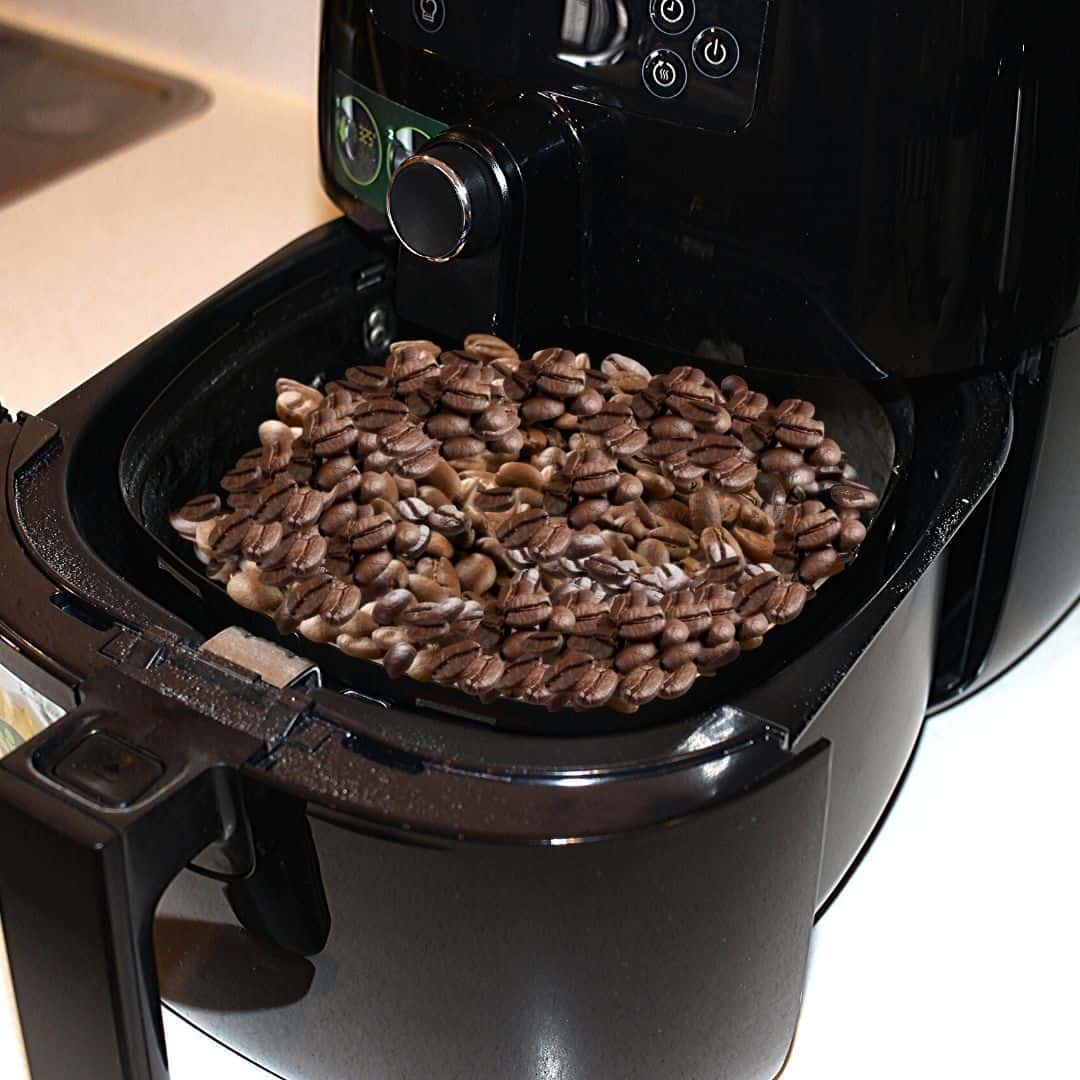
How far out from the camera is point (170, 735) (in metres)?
0.47

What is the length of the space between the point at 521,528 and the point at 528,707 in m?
0.09

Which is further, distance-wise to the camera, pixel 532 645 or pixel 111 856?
pixel 532 645

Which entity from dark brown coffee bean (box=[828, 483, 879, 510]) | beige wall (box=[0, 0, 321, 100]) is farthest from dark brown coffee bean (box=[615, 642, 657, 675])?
beige wall (box=[0, 0, 321, 100])

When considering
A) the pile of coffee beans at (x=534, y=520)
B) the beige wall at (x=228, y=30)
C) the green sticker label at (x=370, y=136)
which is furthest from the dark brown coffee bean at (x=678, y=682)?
the beige wall at (x=228, y=30)

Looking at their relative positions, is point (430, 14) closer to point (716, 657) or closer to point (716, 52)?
point (716, 52)

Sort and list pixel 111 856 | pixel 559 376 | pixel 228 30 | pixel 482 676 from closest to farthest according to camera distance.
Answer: pixel 111 856, pixel 482 676, pixel 559 376, pixel 228 30

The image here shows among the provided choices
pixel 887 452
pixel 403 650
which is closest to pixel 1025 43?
pixel 887 452

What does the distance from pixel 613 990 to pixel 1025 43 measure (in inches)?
12.1

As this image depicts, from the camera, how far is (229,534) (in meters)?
0.60

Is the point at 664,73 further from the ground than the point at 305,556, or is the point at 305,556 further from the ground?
the point at 664,73

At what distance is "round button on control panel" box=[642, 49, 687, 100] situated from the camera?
22.0 inches

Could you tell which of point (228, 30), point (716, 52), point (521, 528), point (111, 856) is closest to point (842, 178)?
point (716, 52)

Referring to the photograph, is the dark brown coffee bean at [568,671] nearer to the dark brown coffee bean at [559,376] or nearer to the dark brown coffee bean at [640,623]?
the dark brown coffee bean at [640,623]

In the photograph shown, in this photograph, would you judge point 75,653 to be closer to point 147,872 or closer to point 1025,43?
point 147,872
